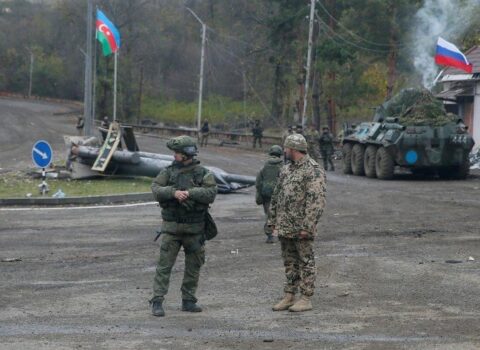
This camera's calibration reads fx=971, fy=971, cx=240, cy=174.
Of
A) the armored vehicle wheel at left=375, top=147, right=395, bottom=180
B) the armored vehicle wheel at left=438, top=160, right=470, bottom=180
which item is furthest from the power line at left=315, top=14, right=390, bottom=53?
the armored vehicle wheel at left=375, top=147, right=395, bottom=180

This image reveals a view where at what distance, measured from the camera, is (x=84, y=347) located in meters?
7.80

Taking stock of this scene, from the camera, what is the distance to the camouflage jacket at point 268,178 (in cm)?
1388

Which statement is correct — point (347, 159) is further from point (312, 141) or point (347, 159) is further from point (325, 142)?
point (312, 141)

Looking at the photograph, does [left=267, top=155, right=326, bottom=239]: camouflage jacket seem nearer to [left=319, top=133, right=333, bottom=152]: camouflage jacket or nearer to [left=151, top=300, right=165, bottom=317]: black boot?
[left=151, top=300, right=165, bottom=317]: black boot

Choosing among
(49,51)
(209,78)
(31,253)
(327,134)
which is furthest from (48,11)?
(31,253)

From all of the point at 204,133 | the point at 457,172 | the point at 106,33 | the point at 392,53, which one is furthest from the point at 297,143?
the point at 204,133

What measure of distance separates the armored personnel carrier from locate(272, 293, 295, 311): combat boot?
18189mm

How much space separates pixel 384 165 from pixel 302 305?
1878 cm

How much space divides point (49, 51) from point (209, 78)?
3361 cm

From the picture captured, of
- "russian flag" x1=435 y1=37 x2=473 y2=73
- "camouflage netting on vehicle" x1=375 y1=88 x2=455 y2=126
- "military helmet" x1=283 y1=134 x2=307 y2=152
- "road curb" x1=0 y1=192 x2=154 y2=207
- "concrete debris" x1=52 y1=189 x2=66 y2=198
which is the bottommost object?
"road curb" x1=0 y1=192 x2=154 y2=207

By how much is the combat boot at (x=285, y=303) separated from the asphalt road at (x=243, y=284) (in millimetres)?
138

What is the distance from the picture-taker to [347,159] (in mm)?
31156

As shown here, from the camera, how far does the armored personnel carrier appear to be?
89.0 feet

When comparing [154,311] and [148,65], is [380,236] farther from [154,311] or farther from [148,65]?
[148,65]
